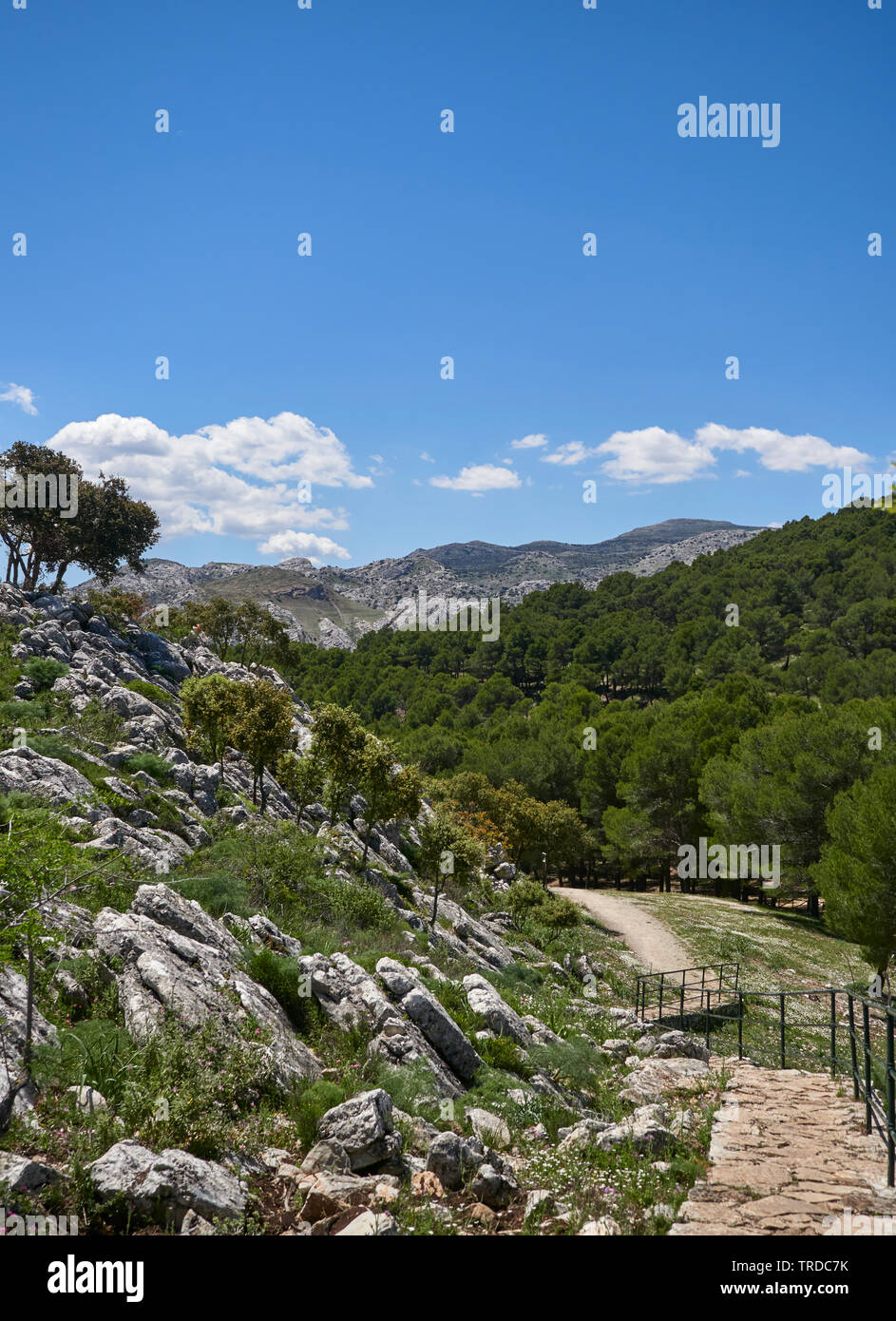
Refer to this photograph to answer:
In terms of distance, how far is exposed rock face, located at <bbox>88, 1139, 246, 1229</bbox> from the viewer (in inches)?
204

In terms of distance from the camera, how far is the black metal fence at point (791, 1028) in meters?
8.26

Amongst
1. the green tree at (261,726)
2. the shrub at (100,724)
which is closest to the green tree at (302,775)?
the green tree at (261,726)

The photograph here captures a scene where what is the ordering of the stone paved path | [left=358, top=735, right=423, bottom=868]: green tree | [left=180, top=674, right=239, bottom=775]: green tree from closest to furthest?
the stone paved path, [left=358, top=735, right=423, bottom=868]: green tree, [left=180, top=674, right=239, bottom=775]: green tree

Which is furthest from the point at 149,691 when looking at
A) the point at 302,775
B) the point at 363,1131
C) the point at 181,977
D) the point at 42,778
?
the point at 363,1131

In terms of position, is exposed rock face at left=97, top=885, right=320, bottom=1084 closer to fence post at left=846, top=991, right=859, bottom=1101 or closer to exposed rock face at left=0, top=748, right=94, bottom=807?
exposed rock face at left=0, top=748, right=94, bottom=807

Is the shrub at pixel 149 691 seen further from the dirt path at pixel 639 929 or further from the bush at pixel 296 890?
the dirt path at pixel 639 929

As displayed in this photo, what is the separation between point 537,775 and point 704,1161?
56.7 m

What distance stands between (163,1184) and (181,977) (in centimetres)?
334

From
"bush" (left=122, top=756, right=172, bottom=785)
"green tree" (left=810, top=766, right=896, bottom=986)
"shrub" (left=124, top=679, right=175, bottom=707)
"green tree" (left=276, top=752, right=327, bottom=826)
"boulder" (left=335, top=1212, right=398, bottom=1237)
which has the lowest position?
"green tree" (left=810, top=766, right=896, bottom=986)

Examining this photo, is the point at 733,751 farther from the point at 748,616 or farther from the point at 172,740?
the point at 748,616

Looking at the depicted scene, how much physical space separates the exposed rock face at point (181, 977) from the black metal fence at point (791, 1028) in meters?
6.47

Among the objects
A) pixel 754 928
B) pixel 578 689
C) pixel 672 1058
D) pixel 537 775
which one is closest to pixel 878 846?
pixel 754 928

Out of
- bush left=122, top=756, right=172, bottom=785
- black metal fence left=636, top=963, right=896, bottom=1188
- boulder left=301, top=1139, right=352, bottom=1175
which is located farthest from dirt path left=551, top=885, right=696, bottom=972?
boulder left=301, top=1139, right=352, bottom=1175

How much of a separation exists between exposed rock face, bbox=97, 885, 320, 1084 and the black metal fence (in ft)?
21.2
